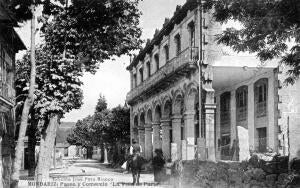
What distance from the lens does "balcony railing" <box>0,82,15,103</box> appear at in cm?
1701

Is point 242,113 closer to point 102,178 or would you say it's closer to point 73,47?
point 102,178

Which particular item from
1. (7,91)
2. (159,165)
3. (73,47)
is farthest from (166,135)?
(7,91)

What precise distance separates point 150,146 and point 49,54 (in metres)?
18.4

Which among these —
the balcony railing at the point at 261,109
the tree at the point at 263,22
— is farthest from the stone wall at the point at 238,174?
the balcony railing at the point at 261,109

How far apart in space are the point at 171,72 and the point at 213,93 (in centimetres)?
414

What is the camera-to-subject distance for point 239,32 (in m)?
9.55

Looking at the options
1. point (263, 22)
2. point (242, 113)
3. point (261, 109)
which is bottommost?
point (242, 113)

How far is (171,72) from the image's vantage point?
1011 inches

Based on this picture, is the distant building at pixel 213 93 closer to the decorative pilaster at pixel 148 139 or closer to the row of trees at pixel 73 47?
the decorative pilaster at pixel 148 139

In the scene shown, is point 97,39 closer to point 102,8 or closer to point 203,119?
point 102,8

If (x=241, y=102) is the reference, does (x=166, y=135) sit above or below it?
below

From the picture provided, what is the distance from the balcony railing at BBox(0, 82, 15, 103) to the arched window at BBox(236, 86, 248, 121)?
11629 millimetres

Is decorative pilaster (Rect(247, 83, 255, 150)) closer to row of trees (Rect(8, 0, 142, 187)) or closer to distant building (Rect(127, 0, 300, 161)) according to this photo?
distant building (Rect(127, 0, 300, 161))

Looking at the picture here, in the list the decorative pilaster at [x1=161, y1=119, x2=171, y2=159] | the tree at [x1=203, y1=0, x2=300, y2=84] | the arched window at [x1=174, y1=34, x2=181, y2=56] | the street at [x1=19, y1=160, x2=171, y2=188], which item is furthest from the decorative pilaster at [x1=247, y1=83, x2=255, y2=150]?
the tree at [x1=203, y1=0, x2=300, y2=84]
